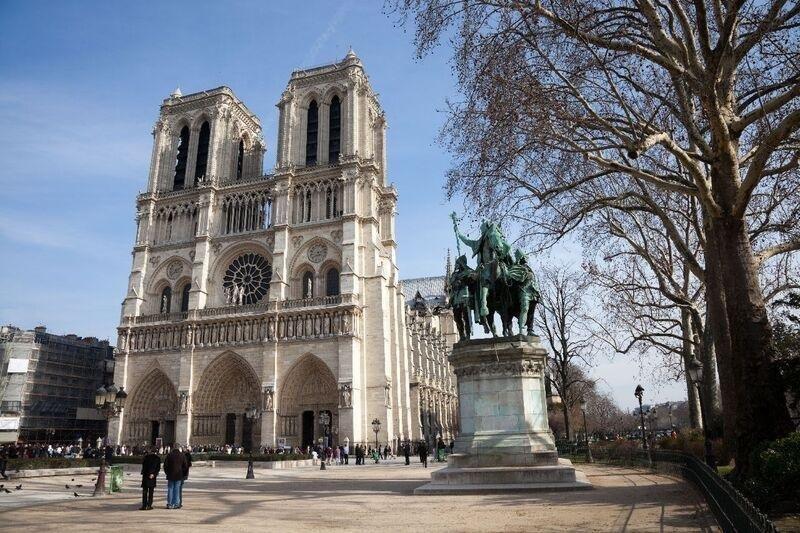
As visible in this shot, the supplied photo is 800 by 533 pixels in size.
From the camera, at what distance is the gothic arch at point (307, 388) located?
3769 cm

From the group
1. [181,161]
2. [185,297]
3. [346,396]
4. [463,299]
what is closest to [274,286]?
[185,297]

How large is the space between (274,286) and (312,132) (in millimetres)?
13275

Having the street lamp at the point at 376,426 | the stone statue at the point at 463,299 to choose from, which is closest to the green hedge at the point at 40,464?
the stone statue at the point at 463,299

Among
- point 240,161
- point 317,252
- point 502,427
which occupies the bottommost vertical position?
point 502,427

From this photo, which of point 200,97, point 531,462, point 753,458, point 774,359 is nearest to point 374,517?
point 531,462

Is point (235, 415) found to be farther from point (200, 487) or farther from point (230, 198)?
point (200, 487)

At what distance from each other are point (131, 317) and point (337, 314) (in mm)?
17113

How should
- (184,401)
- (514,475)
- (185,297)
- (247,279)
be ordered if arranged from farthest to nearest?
1. (185,297)
2. (247,279)
3. (184,401)
4. (514,475)

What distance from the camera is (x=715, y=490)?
7.89 meters

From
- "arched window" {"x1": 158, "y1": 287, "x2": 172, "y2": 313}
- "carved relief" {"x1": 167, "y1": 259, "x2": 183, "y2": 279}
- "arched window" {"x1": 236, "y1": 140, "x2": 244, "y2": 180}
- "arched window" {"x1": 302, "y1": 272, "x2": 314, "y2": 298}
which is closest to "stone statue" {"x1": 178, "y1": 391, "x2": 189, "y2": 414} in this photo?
"arched window" {"x1": 158, "y1": 287, "x2": 172, "y2": 313}

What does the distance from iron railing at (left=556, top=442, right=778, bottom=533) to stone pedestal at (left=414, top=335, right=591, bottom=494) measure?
243 centimetres

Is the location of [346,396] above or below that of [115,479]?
above

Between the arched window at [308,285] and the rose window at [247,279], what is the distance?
→ 3038 millimetres

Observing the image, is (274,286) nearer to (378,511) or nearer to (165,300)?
(165,300)
